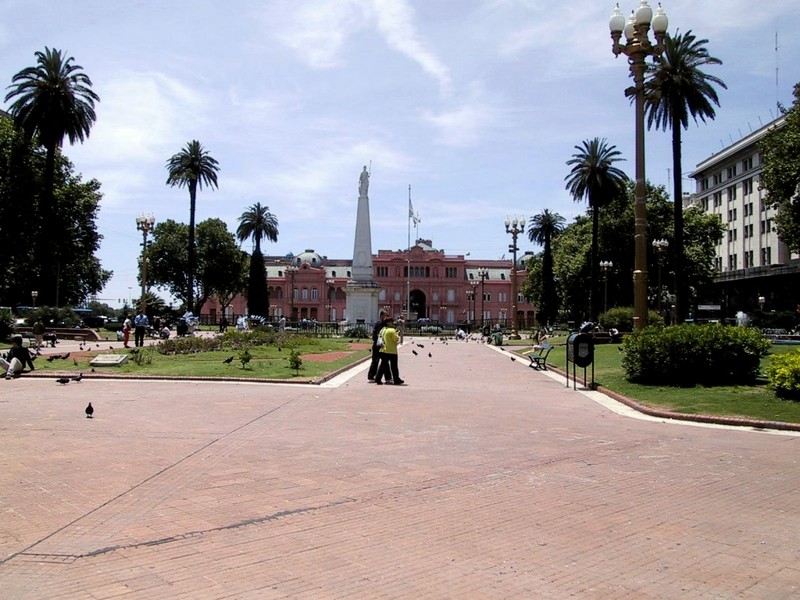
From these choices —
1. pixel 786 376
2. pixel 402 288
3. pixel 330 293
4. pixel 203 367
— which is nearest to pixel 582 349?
pixel 786 376

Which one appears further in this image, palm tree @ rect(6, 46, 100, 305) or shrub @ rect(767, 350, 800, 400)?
palm tree @ rect(6, 46, 100, 305)

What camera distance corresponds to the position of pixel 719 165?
8156cm

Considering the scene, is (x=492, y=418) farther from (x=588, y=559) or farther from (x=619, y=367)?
(x=619, y=367)

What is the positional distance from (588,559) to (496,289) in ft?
392

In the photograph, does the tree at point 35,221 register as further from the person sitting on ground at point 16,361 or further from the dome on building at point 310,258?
the dome on building at point 310,258

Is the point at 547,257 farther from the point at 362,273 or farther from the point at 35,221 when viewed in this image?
the point at 35,221

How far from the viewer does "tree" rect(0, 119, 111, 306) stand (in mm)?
49500

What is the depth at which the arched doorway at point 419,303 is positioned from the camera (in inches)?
4719

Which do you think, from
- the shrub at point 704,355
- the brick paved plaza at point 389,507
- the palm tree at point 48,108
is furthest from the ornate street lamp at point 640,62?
the palm tree at point 48,108

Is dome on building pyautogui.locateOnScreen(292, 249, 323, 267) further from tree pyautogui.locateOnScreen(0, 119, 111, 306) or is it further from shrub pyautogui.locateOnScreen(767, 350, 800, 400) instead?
shrub pyautogui.locateOnScreen(767, 350, 800, 400)

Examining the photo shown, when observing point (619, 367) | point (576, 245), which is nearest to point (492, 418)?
point (619, 367)

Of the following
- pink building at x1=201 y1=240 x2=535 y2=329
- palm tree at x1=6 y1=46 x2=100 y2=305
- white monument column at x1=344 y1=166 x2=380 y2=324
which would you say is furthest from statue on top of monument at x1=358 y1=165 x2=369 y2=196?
pink building at x1=201 y1=240 x2=535 y2=329

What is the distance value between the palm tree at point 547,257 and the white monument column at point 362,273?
30644mm

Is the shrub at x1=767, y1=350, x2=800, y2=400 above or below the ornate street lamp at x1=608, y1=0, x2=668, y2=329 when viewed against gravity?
below
